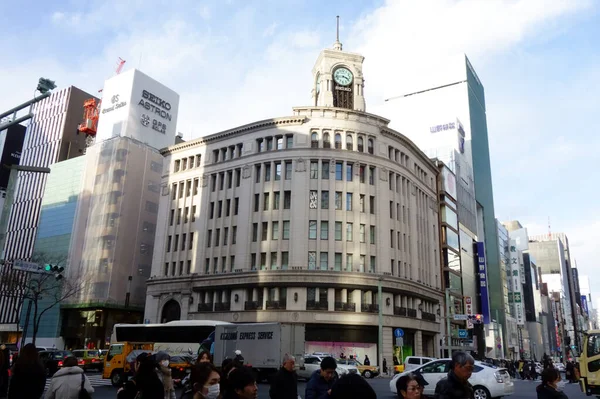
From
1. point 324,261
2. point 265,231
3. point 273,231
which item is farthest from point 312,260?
point 265,231

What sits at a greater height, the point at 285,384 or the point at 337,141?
the point at 337,141

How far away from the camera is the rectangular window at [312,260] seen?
4619 centimetres

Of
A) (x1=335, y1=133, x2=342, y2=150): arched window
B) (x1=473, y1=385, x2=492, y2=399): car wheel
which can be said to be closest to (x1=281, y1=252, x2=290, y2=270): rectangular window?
(x1=335, y1=133, x2=342, y2=150): arched window

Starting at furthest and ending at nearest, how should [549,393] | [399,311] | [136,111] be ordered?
[136,111] < [399,311] < [549,393]

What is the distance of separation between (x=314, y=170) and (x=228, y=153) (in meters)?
10.6

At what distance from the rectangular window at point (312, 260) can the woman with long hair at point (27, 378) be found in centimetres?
3877

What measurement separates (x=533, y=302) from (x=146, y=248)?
3885 inches

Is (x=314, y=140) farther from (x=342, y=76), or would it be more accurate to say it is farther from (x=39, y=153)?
(x=39, y=153)

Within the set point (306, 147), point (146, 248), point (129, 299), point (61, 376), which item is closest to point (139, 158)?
point (146, 248)

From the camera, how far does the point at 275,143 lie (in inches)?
1999

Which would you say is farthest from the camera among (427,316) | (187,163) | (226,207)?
(187,163)

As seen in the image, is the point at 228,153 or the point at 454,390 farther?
the point at 228,153

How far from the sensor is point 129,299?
196 ft

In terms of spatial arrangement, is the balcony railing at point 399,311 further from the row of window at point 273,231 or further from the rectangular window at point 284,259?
the row of window at point 273,231
